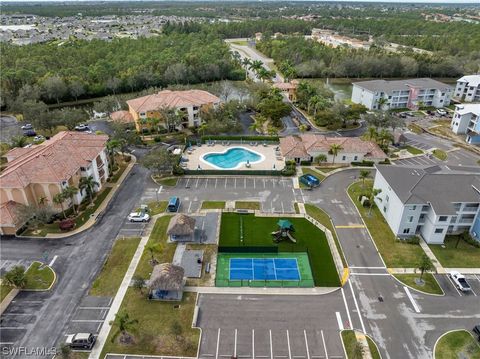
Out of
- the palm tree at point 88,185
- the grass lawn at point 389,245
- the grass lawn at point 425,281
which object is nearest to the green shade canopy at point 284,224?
the grass lawn at point 389,245

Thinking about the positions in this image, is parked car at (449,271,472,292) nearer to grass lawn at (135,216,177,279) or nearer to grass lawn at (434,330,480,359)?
grass lawn at (434,330,480,359)

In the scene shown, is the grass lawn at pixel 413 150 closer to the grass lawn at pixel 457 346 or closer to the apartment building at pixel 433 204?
the apartment building at pixel 433 204

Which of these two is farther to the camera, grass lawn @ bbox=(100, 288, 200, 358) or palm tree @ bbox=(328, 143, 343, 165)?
palm tree @ bbox=(328, 143, 343, 165)

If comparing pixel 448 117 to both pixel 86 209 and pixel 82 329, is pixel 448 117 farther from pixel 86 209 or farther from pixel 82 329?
pixel 82 329

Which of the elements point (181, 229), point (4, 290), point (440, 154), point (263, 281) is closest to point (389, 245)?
point (263, 281)

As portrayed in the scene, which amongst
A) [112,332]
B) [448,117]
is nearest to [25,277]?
[112,332]

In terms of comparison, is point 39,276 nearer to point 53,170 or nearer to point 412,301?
point 53,170

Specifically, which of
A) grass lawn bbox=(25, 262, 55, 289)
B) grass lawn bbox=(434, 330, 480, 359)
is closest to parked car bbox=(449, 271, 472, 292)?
grass lawn bbox=(434, 330, 480, 359)
